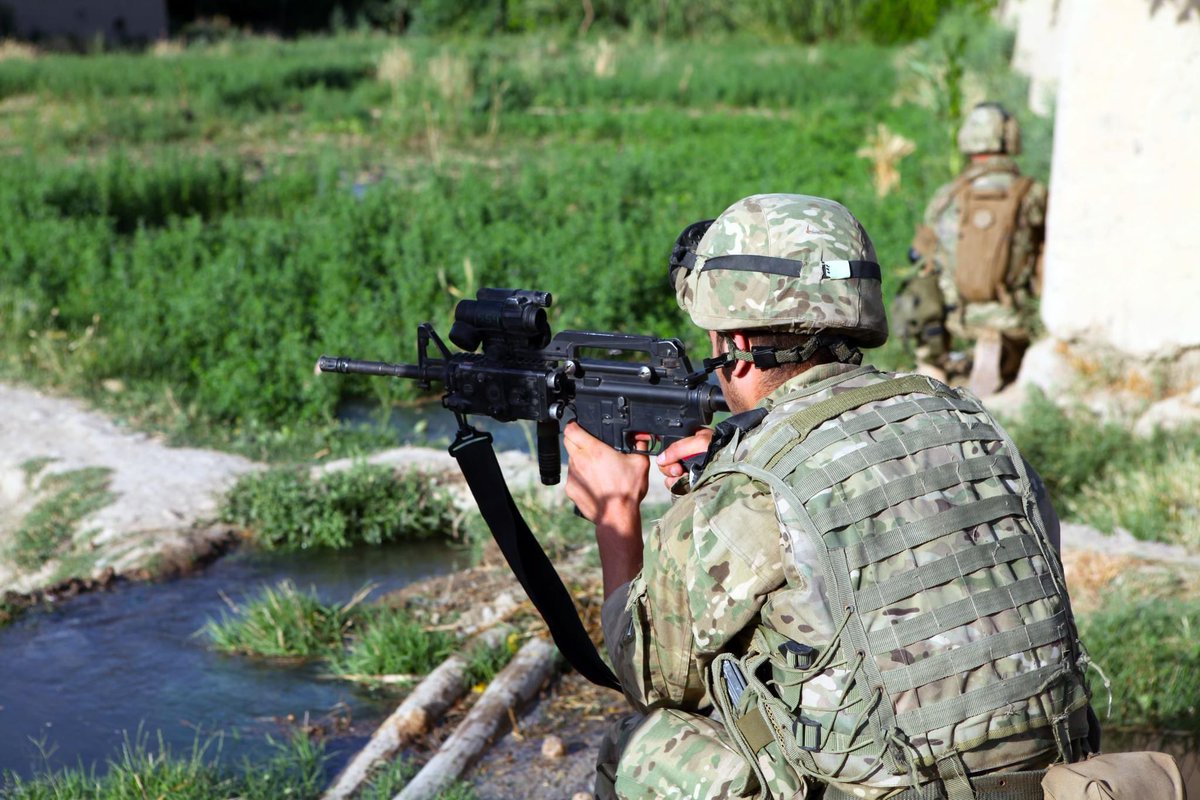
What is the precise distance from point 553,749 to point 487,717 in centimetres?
22

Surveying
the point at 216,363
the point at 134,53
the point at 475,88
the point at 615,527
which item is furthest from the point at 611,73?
the point at 615,527

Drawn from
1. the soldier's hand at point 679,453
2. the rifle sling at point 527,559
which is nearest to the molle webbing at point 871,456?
the soldier's hand at point 679,453

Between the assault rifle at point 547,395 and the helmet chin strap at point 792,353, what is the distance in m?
0.40

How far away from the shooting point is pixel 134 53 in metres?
24.8

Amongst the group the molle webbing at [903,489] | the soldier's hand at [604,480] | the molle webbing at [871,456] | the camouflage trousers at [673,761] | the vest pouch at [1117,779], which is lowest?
the camouflage trousers at [673,761]

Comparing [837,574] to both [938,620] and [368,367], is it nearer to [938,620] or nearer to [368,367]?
[938,620]

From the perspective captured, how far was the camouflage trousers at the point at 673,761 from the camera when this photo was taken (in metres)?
2.30

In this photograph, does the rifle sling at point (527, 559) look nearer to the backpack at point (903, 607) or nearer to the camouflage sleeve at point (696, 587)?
the camouflage sleeve at point (696, 587)

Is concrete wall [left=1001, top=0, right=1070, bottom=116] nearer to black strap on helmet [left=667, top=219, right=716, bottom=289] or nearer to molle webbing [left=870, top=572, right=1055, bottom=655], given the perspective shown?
black strap on helmet [left=667, top=219, right=716, bottom=289]

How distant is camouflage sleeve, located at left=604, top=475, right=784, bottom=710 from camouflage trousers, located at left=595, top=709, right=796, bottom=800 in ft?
0.36

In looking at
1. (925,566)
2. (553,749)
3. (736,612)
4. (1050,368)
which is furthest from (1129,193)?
(736,612)

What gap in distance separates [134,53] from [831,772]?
25.9 metres

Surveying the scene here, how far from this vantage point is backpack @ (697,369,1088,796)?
2.02 meters

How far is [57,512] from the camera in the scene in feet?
17.5
